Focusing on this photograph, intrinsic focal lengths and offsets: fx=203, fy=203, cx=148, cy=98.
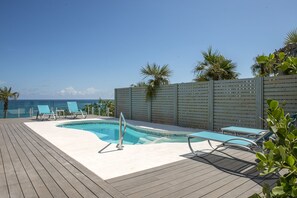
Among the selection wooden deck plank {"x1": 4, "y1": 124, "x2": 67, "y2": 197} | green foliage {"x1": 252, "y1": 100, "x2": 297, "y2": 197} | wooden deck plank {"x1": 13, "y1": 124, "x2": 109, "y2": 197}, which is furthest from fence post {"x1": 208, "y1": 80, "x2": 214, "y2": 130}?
green foliage {"x1": 252, "y1": 100, "x2": 297, "y2": 197}

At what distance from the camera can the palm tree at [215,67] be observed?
10.0m

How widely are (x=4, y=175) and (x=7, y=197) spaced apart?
0.94m

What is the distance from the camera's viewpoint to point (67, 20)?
11273mm

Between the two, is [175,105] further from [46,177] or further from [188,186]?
[46,177]

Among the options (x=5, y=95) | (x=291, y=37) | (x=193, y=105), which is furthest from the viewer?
(x=5, y=95)

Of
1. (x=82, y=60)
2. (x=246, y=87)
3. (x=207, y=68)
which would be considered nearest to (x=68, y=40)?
(x=82, y=60)

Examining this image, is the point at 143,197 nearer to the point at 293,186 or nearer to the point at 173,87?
the point at 293,186

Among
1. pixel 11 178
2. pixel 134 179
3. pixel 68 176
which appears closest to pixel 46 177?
pixel 68 176

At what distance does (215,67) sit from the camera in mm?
9945

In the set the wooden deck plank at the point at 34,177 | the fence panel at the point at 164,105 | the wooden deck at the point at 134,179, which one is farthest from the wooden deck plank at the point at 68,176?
the fence panel at the point at 164,105

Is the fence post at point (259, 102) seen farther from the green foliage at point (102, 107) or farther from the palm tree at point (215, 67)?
the green foliage at point (102, 107)

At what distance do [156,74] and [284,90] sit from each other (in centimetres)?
570

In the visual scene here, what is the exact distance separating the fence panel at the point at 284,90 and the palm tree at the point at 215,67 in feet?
11.4

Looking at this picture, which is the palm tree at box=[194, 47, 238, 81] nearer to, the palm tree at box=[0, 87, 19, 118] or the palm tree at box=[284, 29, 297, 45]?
the palm tree at box=[284, 29, 297, 45]
